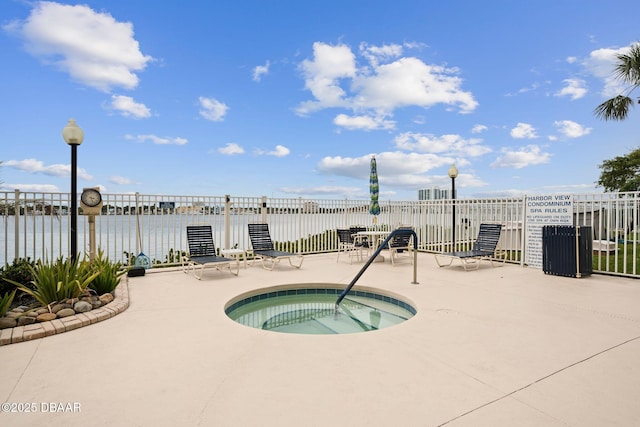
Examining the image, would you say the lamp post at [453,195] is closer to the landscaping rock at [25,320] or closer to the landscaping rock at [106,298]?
the landscaping rock at [106,298]

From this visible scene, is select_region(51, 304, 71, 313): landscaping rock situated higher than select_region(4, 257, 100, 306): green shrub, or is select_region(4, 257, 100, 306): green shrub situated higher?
select_region(4, 257, 100, 306): green shrub

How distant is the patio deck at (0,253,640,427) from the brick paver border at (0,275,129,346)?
0.08m

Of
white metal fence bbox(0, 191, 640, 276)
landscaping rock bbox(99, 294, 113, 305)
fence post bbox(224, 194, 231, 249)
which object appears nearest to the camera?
landscaping rock bbox(99, 294, 113, 305)

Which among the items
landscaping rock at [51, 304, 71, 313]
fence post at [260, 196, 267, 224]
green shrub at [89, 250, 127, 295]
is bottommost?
landscaping rock at [51, 304, 71, 313]

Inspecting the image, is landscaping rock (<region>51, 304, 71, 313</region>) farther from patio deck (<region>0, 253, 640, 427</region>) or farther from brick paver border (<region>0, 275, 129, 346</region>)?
patio deck (<region>0, 253, 640, 427</region>)

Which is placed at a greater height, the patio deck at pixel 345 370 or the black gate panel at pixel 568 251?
the black gate panel at pixel 568 251

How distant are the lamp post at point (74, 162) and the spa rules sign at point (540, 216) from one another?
929 centimetres

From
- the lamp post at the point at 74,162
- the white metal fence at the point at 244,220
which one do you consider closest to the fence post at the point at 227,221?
the white metal fence at the point at 244,220

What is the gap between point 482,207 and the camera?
877 cm

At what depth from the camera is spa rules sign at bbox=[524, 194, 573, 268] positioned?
6946mm

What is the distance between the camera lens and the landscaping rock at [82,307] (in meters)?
3.87

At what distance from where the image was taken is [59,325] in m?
3.44

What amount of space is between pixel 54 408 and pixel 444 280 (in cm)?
564

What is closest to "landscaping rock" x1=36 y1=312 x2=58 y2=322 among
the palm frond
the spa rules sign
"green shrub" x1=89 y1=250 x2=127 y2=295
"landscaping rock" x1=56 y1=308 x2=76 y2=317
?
"landscaping rock" x1=56 y1=308 x2=76 y2=317
